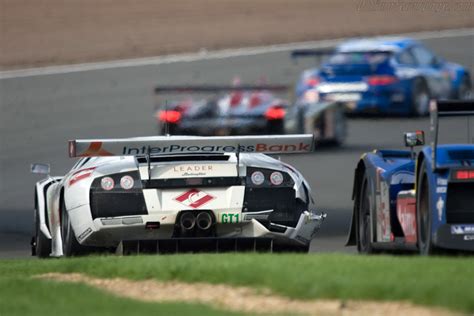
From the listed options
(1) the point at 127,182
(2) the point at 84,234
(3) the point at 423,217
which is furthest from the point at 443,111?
(2) the point at 84,234

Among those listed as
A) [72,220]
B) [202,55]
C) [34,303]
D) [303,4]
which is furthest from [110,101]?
[34,303]

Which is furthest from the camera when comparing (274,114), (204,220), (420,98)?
(420,98)

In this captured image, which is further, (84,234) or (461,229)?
(84,234)

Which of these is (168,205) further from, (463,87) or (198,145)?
(463,87)

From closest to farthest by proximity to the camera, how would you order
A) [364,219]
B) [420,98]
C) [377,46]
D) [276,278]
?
1. [276,278]
2. [364,219]
3. [420,98]
4. [377,46]

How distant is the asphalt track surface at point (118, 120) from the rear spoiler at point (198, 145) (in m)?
4.82

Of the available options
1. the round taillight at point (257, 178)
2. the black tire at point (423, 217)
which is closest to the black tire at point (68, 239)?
the round taillight at point (257, 178)

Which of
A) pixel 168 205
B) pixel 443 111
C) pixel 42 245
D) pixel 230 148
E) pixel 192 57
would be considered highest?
pixel 443 111

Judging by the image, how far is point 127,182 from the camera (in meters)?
12.4

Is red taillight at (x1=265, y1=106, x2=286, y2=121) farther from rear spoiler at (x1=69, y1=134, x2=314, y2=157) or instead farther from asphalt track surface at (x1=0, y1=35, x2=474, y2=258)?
rear spoiler at (x1=69, y1=134, x2=314, y2=157)

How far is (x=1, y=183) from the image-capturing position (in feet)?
80.6

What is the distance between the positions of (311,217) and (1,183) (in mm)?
12660

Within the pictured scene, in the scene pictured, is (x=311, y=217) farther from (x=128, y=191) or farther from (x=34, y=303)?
(x=34, y=303)

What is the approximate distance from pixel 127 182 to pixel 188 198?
498 millimetres
